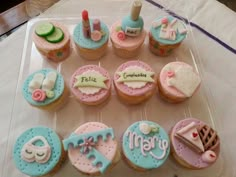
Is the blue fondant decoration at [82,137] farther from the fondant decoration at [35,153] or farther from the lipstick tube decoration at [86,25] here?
the lipstick tube decoration at [86,25]

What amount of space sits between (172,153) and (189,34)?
1.65 ft

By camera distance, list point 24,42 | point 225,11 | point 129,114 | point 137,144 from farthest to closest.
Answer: point 225,11
point 24,42
point 129,114
point 137,144

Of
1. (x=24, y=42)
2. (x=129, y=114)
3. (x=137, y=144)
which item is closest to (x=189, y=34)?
(x=129, y=114)

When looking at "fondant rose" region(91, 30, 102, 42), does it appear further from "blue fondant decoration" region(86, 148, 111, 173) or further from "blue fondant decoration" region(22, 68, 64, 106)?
"blue fondant decoration" region(86, 148, 111, 173)

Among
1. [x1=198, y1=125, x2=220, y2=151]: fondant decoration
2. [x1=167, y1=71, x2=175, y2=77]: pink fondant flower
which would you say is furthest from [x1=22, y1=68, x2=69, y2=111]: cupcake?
[x1=198, y1=125, x2=220, y2=151]: fondant decoration

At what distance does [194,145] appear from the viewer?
2.58 feet

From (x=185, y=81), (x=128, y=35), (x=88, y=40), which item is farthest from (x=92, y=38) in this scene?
(x=185, y=81)

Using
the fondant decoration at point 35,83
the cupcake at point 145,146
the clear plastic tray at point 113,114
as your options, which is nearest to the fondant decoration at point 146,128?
the cupcake at point 145,146

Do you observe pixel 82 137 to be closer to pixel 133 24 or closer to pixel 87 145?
pixel 87 145

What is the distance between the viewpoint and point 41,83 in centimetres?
87

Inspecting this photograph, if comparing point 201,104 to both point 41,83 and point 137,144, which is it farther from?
point 41,83

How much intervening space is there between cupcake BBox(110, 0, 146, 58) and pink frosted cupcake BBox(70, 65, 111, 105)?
0.48 ft

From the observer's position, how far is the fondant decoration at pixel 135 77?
2.88ft

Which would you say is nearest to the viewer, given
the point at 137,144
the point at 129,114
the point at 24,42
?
the point at 137,144
